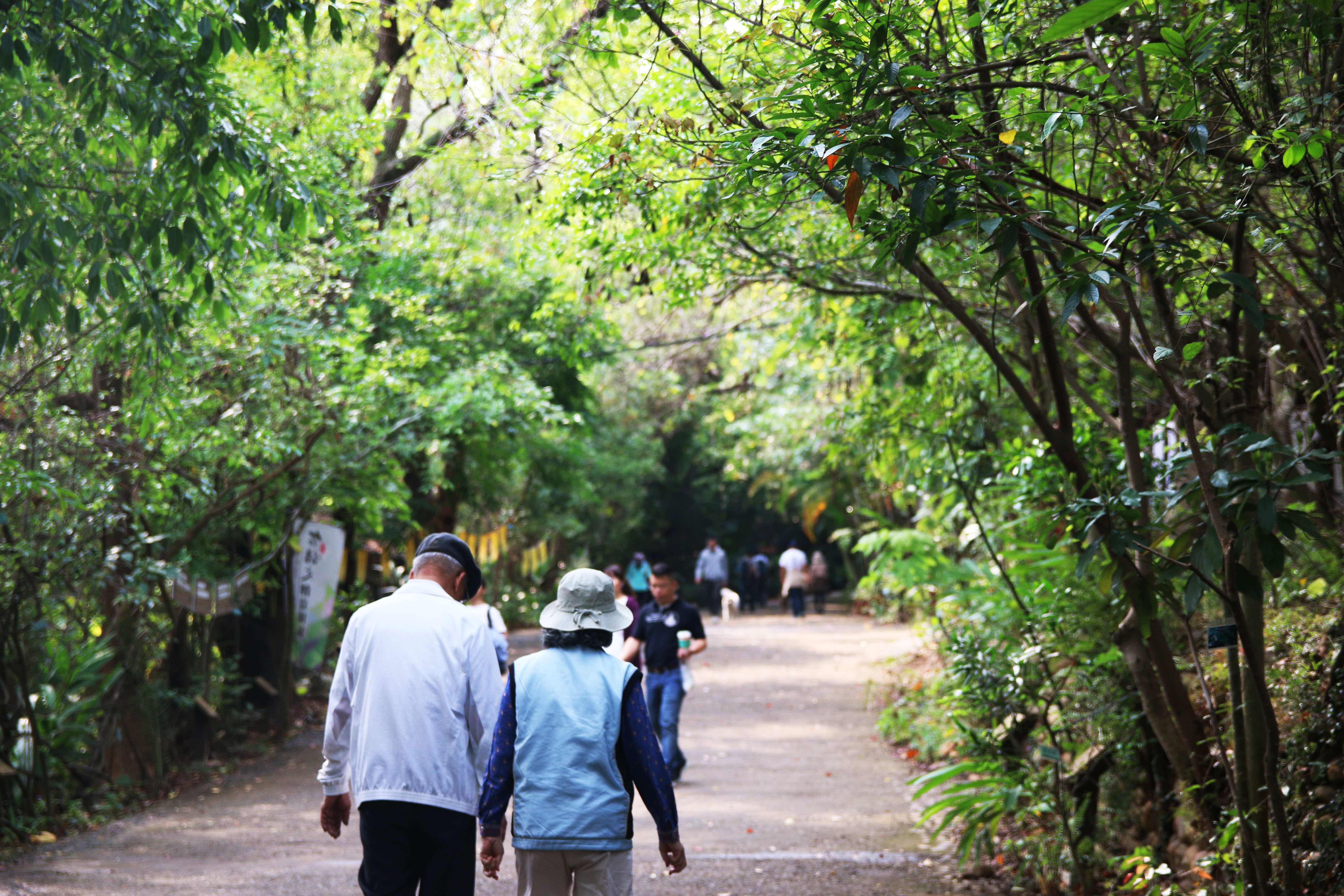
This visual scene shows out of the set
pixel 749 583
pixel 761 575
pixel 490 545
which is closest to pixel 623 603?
pixel 490 545

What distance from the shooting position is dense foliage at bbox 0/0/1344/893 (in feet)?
13.4

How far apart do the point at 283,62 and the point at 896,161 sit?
25.6 ft

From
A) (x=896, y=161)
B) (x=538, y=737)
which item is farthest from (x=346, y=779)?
(x=896, y=161)

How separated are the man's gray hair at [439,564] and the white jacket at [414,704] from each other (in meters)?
0.07

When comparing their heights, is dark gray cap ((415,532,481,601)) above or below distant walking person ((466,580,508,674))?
above

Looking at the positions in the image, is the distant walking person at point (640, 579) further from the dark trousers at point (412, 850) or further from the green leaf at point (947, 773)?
the dark trousers at point (412, 850)

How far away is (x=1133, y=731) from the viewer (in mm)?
6719

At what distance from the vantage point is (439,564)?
469cm

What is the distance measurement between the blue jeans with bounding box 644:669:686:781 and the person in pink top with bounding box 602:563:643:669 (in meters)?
0.21

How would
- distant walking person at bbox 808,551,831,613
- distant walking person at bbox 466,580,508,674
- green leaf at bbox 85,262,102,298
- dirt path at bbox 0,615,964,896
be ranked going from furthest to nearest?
1. distant walking person at bbox 808,551,831,613
2. distant walking person at bbox 466,580,508,674
3. dirt path at bbox 0,615,964,896
4. green leaf at bbox 85,262,102,298

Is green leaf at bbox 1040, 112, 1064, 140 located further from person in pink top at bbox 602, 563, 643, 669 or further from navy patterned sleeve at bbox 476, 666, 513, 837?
person in pink top at bbox 602, 563, 643, 669

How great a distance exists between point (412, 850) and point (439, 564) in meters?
1.09

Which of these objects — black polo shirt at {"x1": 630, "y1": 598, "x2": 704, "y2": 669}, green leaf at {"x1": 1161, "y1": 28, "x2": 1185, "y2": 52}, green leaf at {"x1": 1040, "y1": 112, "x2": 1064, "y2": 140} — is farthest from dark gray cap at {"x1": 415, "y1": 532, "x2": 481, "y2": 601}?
black polo shirt at {"x1": 630, "y1": 598, "x2": 704, "y2": 669}

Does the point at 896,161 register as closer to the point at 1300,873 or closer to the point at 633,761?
the point at 633,761
